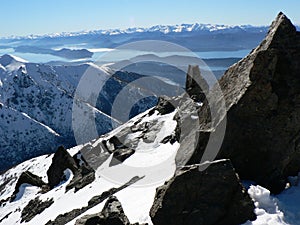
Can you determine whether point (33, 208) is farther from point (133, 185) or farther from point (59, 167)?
point (133, 185)

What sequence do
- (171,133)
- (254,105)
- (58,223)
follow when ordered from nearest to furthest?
(254,105)
(58,223)
(171,133)

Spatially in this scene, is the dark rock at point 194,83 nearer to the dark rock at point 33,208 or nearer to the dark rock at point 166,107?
the dark rock at point 166,107

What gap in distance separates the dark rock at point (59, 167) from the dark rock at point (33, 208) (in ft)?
23.3

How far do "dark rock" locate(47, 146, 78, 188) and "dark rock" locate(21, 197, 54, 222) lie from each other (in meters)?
7.10

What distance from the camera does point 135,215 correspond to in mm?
20219

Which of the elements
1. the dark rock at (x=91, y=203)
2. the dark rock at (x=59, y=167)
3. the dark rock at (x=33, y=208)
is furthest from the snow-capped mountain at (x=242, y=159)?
the dark rock at (x=59, y=167)

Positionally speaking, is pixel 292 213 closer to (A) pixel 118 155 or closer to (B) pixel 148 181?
(B) pixel 148 181

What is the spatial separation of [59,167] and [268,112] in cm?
4716

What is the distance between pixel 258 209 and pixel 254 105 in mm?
5937

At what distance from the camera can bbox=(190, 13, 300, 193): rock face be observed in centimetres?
1991

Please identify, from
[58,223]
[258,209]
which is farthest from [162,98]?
[258,209]

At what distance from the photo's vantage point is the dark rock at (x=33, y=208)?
153ft

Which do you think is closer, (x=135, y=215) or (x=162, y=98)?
(x=135, y=215)

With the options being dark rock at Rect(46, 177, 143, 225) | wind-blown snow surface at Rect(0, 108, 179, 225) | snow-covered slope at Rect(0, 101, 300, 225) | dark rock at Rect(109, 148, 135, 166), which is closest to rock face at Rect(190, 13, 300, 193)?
snow-covered slope at Rect(0, 101, 300, 225)
